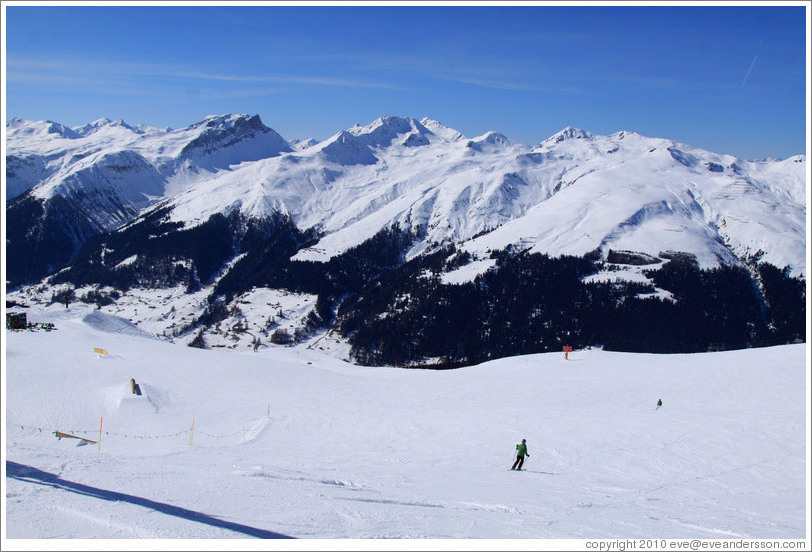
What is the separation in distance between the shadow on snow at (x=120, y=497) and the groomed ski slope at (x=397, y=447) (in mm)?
104

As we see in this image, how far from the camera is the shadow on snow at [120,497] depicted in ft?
42.0

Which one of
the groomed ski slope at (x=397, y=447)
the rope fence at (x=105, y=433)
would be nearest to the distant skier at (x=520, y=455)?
the groomed ski slope at (x=397, y=447)

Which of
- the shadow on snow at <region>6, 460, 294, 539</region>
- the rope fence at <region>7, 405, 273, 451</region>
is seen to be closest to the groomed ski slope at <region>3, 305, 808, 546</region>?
the shadow on snow at <region>6, 460, 294, 539</region>

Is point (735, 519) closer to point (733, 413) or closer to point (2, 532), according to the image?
point (733, 413)

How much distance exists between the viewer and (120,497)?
15.0 meters

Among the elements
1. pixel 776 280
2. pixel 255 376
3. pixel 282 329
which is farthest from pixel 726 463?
pixel 776 280

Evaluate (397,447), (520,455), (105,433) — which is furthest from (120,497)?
(105,433)

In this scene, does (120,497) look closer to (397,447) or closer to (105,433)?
(397,447)

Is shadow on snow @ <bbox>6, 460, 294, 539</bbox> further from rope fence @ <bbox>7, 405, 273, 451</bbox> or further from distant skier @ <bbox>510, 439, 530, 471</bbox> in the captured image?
distant skier @ <bbox>510, 439, 530, 471</bbox>

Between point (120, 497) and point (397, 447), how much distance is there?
14.9 m

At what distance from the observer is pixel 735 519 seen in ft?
54.9

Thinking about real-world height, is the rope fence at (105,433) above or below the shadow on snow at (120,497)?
below

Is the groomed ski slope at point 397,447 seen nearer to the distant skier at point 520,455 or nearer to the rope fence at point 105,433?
the rope fence at point 105,433

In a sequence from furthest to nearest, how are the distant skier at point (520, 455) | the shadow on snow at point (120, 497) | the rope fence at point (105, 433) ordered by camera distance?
1. the rope fence at point (105, 433)
2. the distant skier at point (520, 455)
3. the shadow on snow at point (120, 497)
